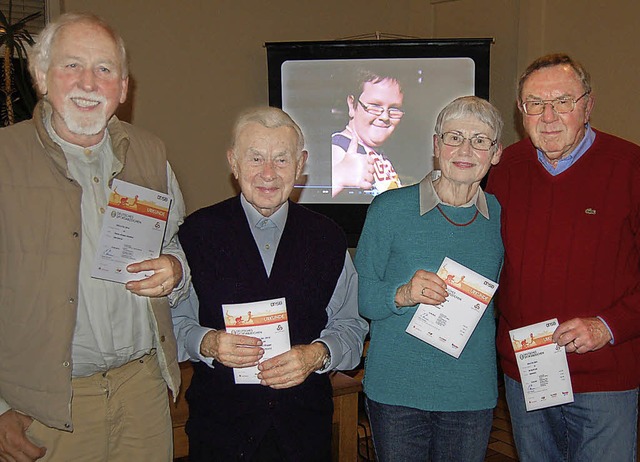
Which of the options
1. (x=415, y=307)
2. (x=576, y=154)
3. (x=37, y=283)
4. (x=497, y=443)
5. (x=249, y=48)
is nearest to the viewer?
(x=37, y=283)

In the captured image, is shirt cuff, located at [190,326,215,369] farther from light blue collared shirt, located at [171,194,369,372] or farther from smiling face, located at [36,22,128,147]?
smiling face, located at [36,22,128,147]

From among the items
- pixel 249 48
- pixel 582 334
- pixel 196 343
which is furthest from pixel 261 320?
pixel 249 48

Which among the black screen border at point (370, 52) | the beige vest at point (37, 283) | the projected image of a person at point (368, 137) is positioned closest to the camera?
the beige vest at point (37, 283)

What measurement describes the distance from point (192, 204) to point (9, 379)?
3957mm

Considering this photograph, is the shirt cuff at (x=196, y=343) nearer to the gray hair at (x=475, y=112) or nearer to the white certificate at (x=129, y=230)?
the white certificate at (x=129, y=230)

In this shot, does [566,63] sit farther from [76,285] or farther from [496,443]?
[496,443]

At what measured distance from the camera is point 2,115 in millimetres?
4555

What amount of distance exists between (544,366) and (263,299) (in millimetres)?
916

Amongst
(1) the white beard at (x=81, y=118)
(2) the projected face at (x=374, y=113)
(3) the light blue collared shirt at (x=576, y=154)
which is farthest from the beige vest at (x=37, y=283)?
(2) the projected face at (x=374, y=113)

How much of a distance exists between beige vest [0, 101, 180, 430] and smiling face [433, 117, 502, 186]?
114 cm

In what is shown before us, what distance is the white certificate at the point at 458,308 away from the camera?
217 cm

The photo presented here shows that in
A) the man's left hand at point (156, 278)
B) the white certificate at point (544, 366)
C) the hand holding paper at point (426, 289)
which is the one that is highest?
the man's left hand at point (156, 278)

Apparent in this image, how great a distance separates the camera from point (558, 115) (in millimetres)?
2291

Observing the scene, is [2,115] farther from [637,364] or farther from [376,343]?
[637,364]
